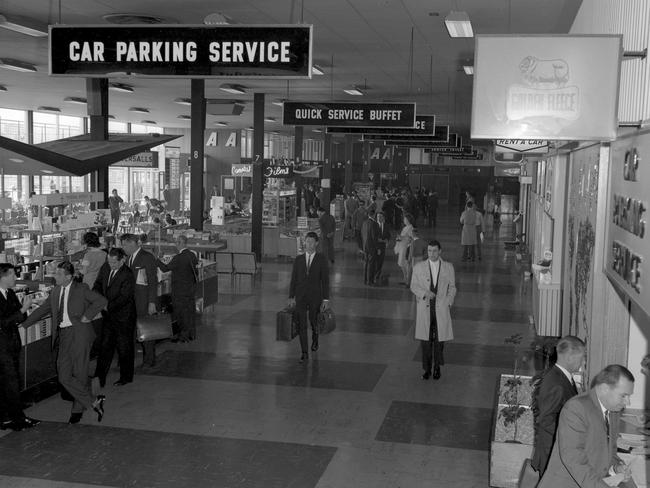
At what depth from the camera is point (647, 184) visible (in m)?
5.07

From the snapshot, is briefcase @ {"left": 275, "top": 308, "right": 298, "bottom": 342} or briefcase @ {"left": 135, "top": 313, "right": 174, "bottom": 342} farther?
briefcase @ {"left": 275, "top": 308, "right": 298, "bottom": 342}

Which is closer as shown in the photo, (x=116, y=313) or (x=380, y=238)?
(x=116, y=313)

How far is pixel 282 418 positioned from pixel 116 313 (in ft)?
7.87

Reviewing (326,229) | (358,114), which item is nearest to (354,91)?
(326,229)

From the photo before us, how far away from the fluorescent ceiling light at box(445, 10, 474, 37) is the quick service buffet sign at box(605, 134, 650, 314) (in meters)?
3.87

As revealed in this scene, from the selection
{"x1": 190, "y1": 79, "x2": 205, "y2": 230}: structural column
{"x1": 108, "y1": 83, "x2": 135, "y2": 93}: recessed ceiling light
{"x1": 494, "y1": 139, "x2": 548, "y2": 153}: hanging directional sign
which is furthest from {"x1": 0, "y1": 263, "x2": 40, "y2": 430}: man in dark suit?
{"x1": 108, "y1": 83, "x2": 135, "y2": 93}: recessed ceiling light

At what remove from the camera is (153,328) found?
411 inches

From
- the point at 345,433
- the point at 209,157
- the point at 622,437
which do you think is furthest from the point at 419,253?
the point at 209,157

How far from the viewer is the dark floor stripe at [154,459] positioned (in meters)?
7.03

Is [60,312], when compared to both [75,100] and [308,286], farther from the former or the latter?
[75,100]

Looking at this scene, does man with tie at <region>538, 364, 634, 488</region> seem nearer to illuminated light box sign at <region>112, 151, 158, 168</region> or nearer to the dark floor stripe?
the dark floor stripe

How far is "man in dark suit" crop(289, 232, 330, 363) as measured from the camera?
1112 cm

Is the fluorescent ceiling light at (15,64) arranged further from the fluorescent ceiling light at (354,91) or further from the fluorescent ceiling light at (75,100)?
the fluorescent ceiling light at (75,100)

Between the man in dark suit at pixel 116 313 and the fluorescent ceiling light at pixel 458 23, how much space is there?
480 cm
